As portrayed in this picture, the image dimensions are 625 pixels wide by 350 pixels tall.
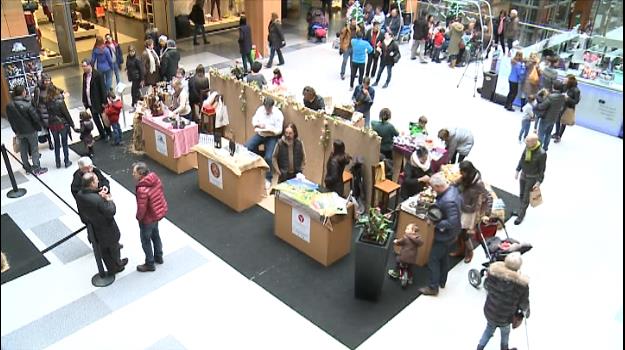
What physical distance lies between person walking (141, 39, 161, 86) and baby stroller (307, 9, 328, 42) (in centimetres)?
689

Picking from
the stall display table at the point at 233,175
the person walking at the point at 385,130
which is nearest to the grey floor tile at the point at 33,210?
the stall display table at the point at 233,175

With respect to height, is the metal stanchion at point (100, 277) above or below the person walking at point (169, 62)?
below

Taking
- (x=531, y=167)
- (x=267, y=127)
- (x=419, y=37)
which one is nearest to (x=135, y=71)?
(x=267, y=127)

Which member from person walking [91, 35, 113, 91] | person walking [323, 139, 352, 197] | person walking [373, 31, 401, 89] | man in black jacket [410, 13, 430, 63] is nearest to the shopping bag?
person walking [323, 139, 352, 197]

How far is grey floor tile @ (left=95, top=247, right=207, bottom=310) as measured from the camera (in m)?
6.32

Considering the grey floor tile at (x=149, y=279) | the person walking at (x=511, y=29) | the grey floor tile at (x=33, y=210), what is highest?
the person walking at (x=511, y=29)

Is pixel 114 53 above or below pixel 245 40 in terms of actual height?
below

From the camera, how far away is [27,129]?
8.23m

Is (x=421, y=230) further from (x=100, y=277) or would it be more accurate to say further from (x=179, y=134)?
(x=179, y=134)

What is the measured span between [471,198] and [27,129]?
6.38 meters

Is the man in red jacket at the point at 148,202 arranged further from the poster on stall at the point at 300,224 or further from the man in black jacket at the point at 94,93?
the man in black jacket at the point at 94,93

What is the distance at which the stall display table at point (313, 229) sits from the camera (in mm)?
6648

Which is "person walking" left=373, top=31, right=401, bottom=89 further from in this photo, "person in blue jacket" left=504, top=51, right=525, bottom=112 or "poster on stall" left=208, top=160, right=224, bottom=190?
"poster on stall" left=208, top=160, right=224, bottom=190

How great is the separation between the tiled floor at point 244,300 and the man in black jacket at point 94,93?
131 centimetres
